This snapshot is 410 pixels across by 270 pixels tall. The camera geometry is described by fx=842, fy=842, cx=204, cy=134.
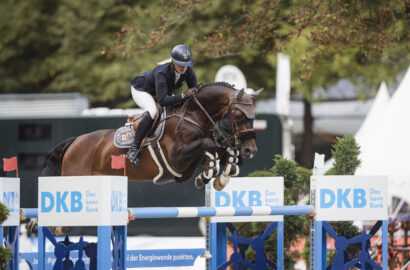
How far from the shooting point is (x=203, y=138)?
7516mm

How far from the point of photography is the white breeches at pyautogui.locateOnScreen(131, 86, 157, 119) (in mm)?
7840

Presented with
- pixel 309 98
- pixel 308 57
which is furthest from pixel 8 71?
pixel 308 57

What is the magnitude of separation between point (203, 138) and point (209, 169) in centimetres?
52

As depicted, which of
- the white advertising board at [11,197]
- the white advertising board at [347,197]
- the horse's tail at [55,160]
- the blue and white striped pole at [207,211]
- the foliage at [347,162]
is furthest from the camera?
the foliage at [347,162]

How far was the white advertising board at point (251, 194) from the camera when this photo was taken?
8148mm

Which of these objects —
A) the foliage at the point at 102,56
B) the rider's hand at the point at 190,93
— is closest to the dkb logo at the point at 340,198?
the rider's hand at the point at 190,93

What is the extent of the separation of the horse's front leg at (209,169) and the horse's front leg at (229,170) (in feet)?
0.26

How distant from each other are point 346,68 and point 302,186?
11.6 m

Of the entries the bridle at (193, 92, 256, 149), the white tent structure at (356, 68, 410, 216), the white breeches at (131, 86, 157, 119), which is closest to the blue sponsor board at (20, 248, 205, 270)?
the white breeches at (131, 86, 157, 119)

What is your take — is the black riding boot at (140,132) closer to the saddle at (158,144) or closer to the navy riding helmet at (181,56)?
the saddle at (158,144)

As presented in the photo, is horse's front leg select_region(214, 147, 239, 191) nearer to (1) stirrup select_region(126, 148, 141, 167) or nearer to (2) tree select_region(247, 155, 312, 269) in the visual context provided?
(1) stirrup select_region(126, 148, 141, 167)

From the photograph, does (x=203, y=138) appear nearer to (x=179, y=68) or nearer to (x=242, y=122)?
(x=242, y=122)

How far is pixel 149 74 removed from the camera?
313 inches

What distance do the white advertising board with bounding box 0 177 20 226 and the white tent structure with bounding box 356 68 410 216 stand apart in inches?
236
